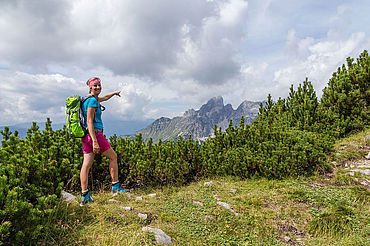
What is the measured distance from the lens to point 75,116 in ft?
15.4

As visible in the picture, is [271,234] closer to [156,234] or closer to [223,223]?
[223,223]

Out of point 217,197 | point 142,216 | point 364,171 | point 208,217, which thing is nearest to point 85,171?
point 142,216

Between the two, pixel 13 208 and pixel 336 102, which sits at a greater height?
pixel 336 102

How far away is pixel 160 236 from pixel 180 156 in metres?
3.87

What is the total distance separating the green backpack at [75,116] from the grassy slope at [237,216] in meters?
1.57

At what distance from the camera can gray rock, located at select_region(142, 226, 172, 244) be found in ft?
11.1

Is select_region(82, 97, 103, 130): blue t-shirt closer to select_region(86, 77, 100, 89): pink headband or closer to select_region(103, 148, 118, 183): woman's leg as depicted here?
select_region(86, 77, 100, 89): pink headband

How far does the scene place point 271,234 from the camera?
4098 mm

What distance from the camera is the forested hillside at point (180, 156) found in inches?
126

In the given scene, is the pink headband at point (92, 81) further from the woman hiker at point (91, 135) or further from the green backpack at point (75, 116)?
the green backpack at point (75, 116)

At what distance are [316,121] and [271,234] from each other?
306 inches

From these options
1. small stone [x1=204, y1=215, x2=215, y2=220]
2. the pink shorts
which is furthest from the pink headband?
small stone [x1=204, y1=215, x2=215, y2=220]

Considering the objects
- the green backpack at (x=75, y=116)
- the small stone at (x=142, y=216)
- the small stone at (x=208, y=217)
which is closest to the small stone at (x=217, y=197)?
the small stone at (x=208, y=217)

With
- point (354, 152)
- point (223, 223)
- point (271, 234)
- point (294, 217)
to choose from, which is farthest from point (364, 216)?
point (354, 152)
